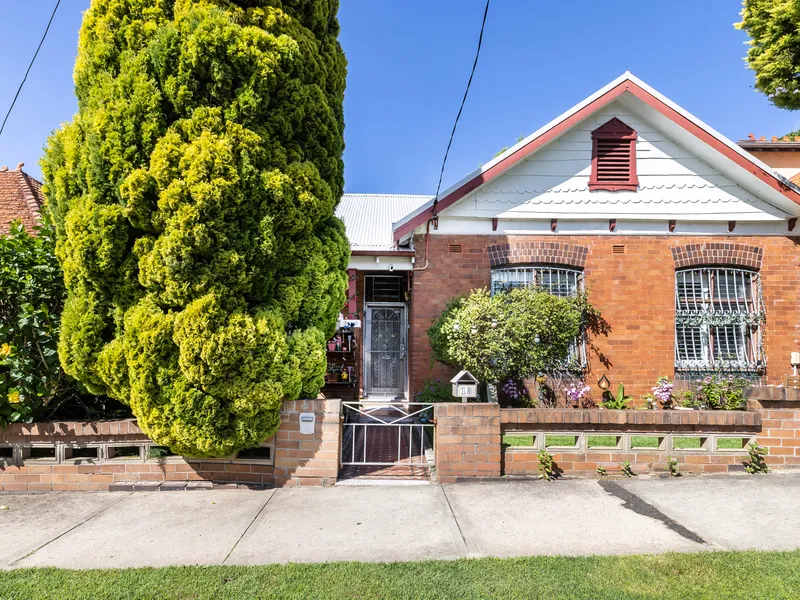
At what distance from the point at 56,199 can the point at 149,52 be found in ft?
6.56

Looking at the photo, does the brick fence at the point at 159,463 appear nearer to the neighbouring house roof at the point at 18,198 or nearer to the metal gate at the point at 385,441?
the metal gate at the point at 385,441

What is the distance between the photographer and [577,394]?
25.4 ft

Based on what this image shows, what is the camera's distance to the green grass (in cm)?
312

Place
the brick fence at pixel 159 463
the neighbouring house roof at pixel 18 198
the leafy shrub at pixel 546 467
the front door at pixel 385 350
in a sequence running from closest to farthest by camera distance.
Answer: the brick fence at pixel 159 463 < the leafy shrub at pixel 546 467 < the neighbouring house roof at pixel 18 198 < the front door at pixel 385 350

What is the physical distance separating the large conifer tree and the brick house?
3557 mm

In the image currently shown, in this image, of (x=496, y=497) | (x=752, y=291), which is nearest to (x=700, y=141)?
(x=752, y=291)

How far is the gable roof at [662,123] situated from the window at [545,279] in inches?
68.5

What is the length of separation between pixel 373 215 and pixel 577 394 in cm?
719

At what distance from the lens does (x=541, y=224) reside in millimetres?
8641

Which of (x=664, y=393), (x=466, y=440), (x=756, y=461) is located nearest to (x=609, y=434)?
(x=466, y=440)

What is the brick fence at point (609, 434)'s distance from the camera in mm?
5418

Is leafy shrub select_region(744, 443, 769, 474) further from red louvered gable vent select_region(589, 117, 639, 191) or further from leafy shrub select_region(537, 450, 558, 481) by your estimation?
red louvered gable vent select_region(589, 117, 639, 191)

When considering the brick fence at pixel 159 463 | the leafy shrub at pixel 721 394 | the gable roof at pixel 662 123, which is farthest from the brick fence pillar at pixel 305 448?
the leafy shrub at pixel 721 394

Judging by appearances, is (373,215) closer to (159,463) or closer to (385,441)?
(385,441)
